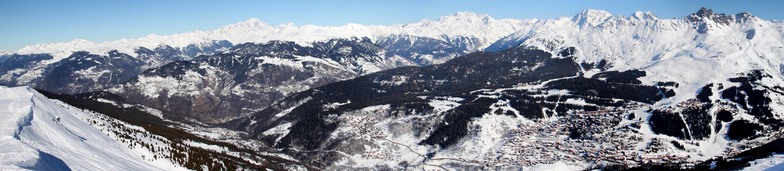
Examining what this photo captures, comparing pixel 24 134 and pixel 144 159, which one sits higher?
pixel 24 134

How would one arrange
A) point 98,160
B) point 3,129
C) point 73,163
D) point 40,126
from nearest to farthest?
point 73,163
point 3,129
point 98,160
point 40,126

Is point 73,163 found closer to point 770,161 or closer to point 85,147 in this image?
point 85,147

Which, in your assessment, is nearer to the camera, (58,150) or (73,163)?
(73,163)

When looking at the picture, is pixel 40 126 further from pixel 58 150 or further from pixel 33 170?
pixel 33 170

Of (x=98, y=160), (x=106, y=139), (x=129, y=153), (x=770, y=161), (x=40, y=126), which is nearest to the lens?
(x=98, y=160)

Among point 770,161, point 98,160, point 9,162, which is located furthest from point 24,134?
point 770,161

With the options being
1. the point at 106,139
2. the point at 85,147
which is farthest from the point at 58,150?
the point at 106,139
